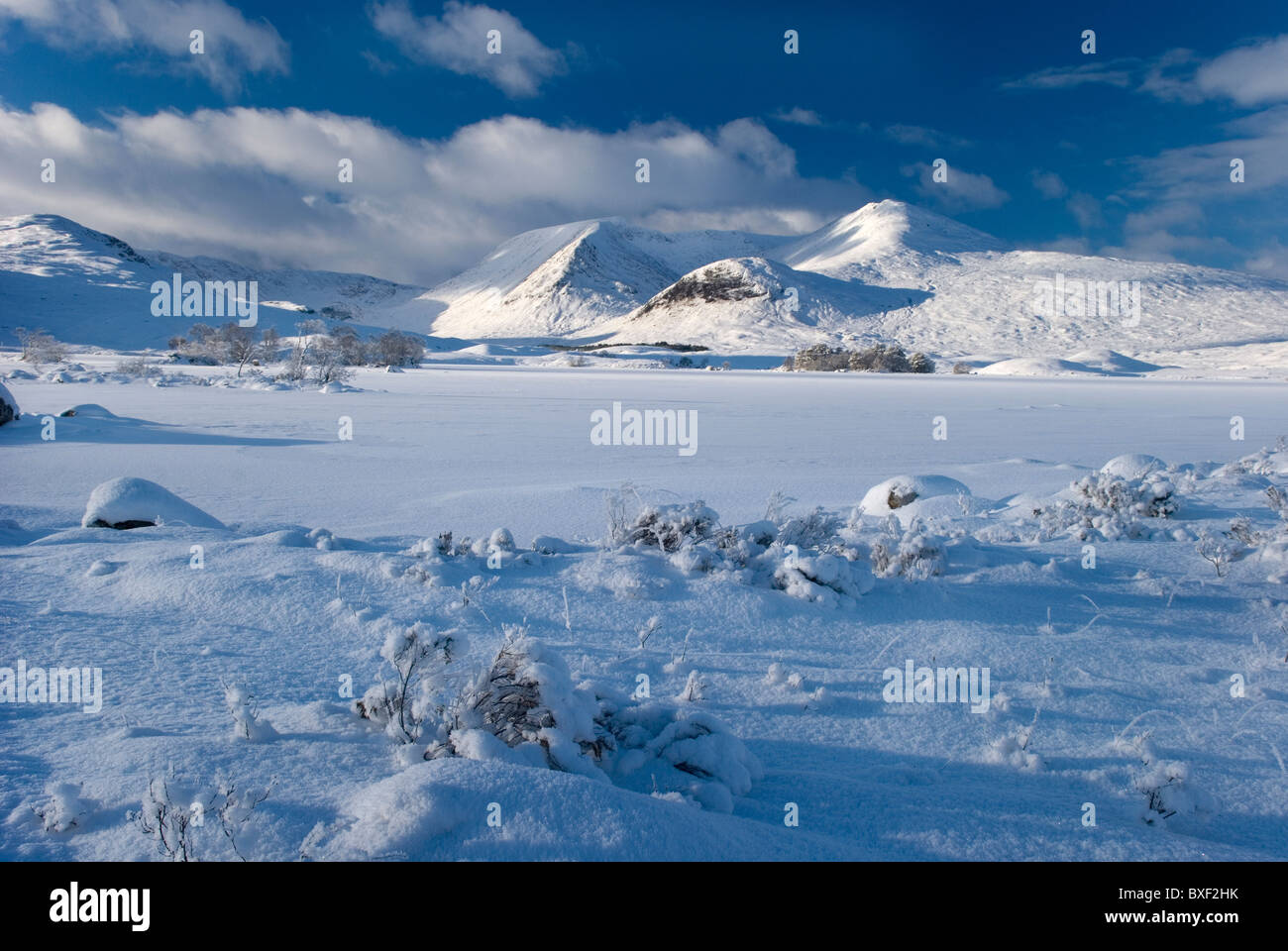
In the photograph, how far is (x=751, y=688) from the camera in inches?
123

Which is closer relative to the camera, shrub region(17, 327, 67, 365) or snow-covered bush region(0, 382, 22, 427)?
snow-covered bush region(0, 382, 22, 427)

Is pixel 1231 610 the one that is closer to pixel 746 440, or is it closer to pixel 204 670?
pixel 204 670

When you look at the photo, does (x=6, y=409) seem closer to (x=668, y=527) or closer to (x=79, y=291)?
(x=668, y=527)

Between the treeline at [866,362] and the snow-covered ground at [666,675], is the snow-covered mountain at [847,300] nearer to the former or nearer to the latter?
the treeline at [866,362]

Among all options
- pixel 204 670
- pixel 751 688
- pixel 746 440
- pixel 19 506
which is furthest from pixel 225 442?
pixel 751 688

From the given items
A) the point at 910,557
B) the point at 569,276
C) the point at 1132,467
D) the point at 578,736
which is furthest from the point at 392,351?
the point at 569,276

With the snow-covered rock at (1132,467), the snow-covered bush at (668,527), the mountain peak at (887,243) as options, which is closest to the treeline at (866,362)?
the snow-covered rock at (1132,467)

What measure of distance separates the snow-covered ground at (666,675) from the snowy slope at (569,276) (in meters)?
126

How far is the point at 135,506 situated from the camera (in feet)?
18.1

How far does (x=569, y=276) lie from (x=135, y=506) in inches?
5619

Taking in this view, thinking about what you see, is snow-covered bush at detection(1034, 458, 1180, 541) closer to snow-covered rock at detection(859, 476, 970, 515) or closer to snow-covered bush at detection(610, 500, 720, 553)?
snow-covered rock at detection(859, 476, 970, 515)

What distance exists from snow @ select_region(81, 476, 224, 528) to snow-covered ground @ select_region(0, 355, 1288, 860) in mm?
29

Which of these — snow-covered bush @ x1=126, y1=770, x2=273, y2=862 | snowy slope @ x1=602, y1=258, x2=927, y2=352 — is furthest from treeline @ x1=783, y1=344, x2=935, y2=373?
snow-covered bush @ x1=126, y1=770, x2=273, y2=862

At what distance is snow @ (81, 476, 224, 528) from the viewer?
17.9 feet
